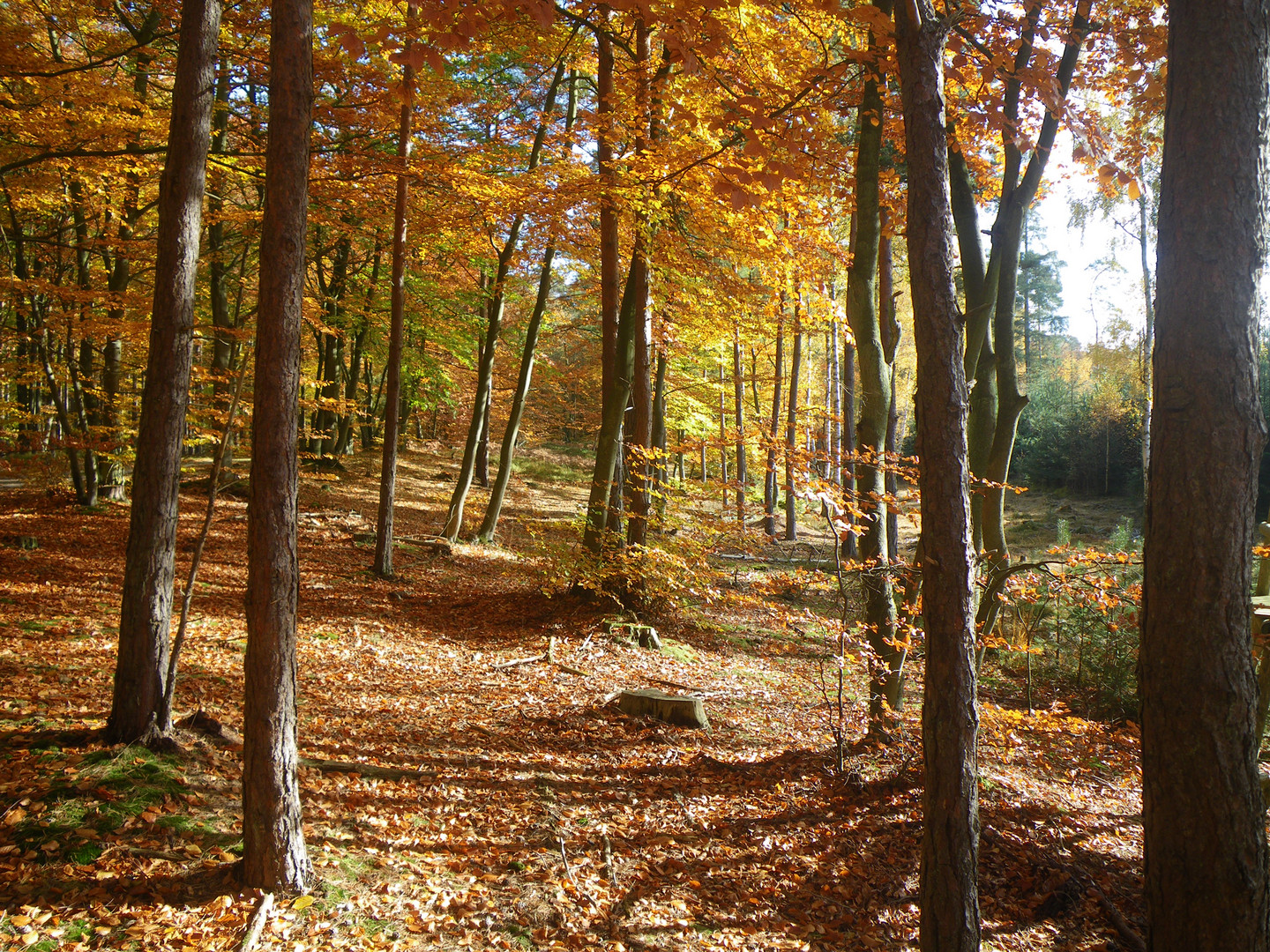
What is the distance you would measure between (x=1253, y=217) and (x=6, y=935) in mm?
5521

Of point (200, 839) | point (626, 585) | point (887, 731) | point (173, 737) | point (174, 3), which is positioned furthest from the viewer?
point (626, 585)

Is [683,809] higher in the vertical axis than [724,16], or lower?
lower

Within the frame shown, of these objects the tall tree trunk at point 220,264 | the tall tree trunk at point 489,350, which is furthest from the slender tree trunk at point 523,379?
the tall tree trunk at point 220,264

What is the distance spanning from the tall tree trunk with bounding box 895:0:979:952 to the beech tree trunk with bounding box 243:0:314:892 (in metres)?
2.94

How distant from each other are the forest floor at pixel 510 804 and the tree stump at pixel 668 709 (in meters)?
0.13

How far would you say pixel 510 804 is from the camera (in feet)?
15.8

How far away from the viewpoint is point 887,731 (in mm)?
5465

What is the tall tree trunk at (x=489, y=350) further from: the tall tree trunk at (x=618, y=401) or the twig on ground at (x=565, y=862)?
the twig on ground at (x=565, y=862)

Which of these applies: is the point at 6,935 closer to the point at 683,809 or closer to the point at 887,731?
the point at 683,809

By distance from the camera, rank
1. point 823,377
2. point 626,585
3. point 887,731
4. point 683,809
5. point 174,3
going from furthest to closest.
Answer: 1. point 823,377
2. point 626,585
3. point 174,3
4. point 887,731
5. point 683,809

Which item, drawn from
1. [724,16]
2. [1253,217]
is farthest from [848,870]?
[724,16]

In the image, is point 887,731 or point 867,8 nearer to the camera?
point 867,8

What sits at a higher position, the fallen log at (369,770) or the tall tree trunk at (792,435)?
the tall tree trunk at (792,435)

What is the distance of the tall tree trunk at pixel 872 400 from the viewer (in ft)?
18.3
